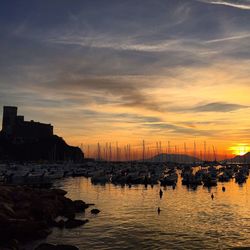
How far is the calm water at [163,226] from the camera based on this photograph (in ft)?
120

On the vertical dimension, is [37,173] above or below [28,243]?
above

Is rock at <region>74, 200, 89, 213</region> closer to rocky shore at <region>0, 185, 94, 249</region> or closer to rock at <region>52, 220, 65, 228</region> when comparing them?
rocky shore at <region>0, 185, 94, 249</region>

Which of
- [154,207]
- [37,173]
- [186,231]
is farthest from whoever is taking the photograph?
[37,173]

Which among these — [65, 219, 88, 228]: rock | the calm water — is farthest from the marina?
[65, 219, 88, 228]: rock

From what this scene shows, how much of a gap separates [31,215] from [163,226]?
1713 cm

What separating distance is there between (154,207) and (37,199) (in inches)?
789

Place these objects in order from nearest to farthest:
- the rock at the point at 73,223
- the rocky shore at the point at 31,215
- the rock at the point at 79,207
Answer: the rocky shore at the point at 31,215, the rock at the point at 73,223, the rock at the point at 79,207

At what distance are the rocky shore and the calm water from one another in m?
2.00

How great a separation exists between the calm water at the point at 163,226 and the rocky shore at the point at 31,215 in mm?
2004

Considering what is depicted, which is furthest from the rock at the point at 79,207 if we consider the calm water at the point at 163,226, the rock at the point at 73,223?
the rock at the point at 73,223

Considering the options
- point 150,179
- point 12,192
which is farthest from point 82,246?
point 150,179

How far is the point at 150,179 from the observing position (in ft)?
344

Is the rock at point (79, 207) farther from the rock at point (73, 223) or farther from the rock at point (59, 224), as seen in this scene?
the rock at point (59, 224)

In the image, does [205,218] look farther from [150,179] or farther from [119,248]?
[150,179]
